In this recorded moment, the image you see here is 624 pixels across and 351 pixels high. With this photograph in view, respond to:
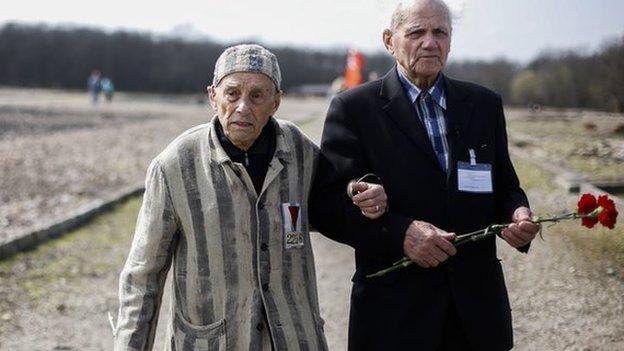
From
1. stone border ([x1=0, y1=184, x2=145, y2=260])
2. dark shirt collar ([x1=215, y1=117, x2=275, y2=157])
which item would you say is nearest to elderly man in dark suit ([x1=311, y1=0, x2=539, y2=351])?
dark shirt collar ([x1=215, y1=117, x2=275, y2=157])

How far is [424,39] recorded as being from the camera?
8.75 feet

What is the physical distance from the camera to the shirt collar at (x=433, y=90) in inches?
109

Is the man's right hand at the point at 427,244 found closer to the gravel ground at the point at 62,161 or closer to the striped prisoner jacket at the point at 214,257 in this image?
the striped prisoner jacket at the point at 214,257

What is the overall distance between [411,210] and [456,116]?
0.38m

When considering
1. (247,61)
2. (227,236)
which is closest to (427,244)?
(227,236)

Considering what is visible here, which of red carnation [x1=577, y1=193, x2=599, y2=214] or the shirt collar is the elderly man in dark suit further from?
red carnation [x1=577, y1=193, x2=599, y2=214]

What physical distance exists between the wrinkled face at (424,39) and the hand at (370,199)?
47 centimetres

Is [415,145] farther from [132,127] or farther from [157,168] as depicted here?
[132,127]

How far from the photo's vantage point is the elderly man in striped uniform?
8.79 feet

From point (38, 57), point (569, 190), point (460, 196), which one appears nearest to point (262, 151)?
point (460, 196)

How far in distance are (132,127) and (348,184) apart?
24.6 metres

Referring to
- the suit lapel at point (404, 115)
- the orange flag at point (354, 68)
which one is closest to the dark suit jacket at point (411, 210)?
the suit lapel at point (404, 115)

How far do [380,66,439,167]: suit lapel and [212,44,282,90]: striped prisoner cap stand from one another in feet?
1.35

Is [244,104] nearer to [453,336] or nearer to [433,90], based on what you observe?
[433,90]
